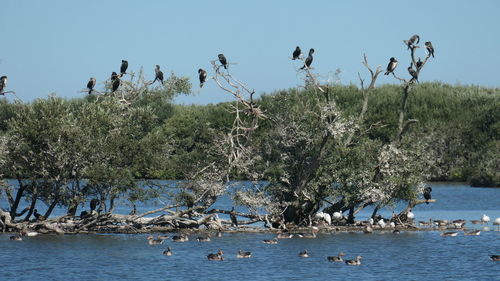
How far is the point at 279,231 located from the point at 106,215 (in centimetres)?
621

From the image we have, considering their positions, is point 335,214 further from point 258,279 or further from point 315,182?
point 258,279

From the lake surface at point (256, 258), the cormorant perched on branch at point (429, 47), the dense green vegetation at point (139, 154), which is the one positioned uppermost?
the cormorant perched on branch at point (429, 47)

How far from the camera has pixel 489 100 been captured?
7875 cm

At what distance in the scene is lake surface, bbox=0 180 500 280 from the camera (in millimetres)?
25562

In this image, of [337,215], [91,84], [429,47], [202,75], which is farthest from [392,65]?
[91,84]

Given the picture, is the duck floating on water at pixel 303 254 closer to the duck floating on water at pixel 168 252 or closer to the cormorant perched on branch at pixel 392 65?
the duck floating on water at pixel 168 252

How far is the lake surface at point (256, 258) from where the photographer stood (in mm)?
25562

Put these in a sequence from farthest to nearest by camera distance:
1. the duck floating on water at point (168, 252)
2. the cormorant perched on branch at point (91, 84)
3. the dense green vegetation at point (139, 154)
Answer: the cormorant perched on branch at point (91, 84) < the dense green vegetation at point (139, 154) < the duck floating on water at point (168, 252)

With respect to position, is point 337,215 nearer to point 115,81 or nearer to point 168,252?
point 168,252

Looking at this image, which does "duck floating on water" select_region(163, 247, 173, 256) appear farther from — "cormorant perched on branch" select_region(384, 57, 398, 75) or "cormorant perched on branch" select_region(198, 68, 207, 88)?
"cormorant perched on branch" select_region(384, 57, 398, 75)

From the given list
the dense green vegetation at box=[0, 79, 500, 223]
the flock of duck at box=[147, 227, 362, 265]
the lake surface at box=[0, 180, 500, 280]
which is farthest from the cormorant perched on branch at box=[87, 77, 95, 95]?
the flock of duck at box=[147, 227, 362, 265]

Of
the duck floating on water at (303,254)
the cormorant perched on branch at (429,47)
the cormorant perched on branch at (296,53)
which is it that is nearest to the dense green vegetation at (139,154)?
the cormorant perched on branch at (296,53)

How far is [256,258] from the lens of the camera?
28.5 metres

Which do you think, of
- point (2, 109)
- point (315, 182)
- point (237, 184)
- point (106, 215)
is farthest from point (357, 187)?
point (2, 109)
